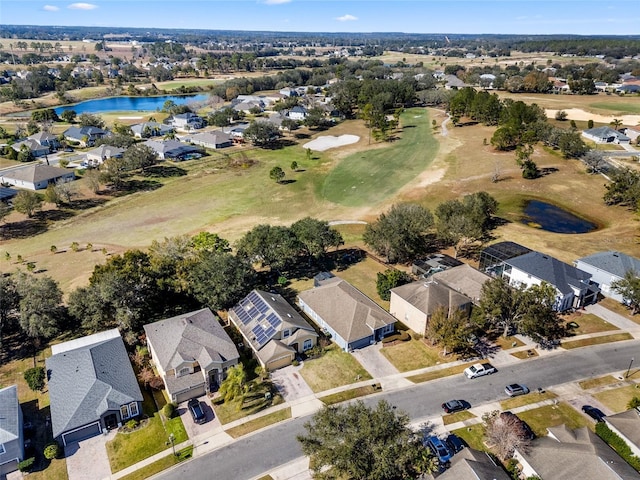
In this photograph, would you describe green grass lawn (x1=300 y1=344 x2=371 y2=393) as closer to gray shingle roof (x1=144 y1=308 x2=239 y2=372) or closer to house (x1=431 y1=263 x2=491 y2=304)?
gray shingle roof (x1=144 y1=308 x2=239 y2=372)

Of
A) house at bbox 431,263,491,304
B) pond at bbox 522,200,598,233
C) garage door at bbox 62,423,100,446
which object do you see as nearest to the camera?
garage door at bbox 62,423,100,446

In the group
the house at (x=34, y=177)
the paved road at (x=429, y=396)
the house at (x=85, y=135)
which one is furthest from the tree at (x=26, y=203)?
the paved road at (x=429, y=396)

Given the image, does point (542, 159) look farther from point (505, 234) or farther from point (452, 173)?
point (505, 234)

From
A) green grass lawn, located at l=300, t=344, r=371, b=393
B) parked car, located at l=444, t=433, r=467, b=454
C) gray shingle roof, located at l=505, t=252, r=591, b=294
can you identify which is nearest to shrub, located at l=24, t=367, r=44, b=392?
green grass lawn, located at l=300, t=344, r=371, b=393

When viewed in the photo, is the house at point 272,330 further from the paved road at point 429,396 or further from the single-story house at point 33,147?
the single-story house at point 33,147

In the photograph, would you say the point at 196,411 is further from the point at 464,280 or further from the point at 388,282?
the point at 464,280

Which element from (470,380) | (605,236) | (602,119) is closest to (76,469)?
(470,380)

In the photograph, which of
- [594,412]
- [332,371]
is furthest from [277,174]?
[594,412]
